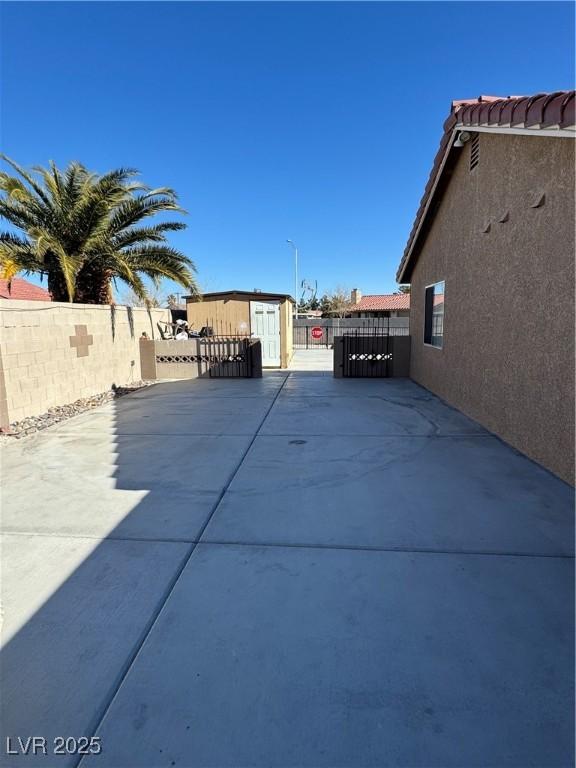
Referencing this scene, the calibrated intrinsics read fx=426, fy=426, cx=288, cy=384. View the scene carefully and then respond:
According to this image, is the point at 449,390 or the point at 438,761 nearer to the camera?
the point at 438,761

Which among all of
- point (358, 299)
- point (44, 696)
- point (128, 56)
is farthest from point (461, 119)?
point (358, 299)

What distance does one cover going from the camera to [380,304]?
4022 centimetres

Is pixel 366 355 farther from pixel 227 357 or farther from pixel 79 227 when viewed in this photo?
pixel 79 227

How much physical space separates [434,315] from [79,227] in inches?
325

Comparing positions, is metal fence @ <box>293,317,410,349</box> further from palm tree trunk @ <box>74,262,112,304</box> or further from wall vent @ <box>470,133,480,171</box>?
wall vent @ <box>470,133,480,171</box>

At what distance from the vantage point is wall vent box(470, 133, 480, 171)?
666 cm

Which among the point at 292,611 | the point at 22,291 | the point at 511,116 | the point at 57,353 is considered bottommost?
the point at 292,611

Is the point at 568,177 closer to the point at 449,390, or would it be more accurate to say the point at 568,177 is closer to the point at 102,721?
the point at 449,390

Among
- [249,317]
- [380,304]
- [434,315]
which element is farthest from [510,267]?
[380,304]

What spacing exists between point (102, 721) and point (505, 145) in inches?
276

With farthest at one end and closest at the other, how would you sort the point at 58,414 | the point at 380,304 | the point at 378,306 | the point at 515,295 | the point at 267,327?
the point at 380,304 < the point at 378,306 < the point at 267,327 < the point at 58,414 < the point at 515,295

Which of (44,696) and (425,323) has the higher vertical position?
(425,323)

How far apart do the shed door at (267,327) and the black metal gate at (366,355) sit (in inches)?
157

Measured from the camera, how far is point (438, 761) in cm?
162
